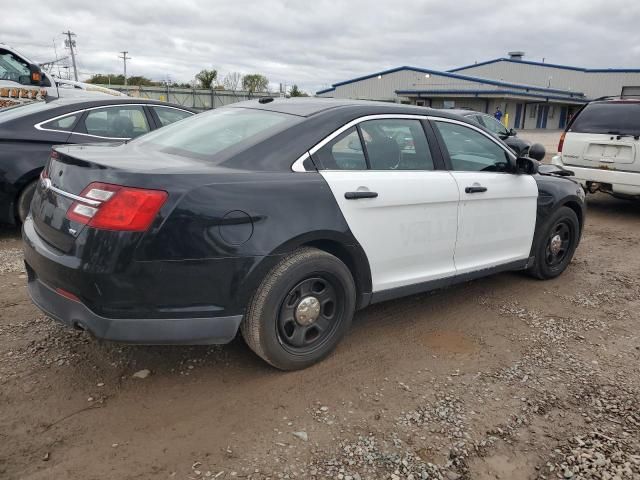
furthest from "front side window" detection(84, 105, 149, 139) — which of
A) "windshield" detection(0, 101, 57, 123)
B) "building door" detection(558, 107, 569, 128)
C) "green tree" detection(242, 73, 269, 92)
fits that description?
"green tree" detection(242, 73, 269, 92)

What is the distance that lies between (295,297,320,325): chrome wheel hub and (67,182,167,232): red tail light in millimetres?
1014

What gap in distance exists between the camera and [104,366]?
3.16 m

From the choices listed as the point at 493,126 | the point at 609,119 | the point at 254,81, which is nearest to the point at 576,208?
the point at 609,119

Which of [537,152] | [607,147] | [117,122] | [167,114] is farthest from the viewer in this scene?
[607,147]

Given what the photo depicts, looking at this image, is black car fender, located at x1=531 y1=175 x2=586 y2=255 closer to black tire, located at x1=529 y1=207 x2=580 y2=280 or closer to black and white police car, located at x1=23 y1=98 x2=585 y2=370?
black tire, located at x1=529 y1=207 x2=580 y2=280

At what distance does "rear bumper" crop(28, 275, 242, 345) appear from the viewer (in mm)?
2590

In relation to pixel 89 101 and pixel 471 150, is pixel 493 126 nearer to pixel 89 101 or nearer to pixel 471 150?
pixel 471 150

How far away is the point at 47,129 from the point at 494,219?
182 inches

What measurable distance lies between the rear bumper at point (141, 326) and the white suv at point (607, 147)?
683 centimetres

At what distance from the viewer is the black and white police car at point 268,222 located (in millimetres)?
2561

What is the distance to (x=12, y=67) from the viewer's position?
9234 mm

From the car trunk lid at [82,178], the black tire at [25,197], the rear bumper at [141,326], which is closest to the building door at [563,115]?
the black tire at [25,197]

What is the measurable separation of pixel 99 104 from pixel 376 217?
4247mm

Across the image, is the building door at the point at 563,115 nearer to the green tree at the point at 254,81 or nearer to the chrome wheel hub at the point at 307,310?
the green tree at the point at 254,81
